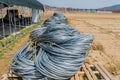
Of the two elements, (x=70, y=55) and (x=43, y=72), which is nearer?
(x=43, y=72)

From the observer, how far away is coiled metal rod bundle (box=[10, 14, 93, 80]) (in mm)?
6379

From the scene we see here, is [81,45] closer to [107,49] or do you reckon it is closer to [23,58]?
[23,58]

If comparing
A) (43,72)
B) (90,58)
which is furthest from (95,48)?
(43,72)

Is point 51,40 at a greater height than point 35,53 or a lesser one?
greater

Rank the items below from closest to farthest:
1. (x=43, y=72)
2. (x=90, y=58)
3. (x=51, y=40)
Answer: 1. (x=43, y=72)
2. (x=51, y=40)
3. (x=90, y=58)

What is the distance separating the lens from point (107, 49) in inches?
465

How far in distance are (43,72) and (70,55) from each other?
0.96 meters

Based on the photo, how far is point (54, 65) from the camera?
255 inches

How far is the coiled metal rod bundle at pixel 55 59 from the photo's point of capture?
20.9 ft

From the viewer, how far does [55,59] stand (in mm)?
6777

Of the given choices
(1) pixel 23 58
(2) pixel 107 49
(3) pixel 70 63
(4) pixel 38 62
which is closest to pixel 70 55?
(3) pixel 70 63

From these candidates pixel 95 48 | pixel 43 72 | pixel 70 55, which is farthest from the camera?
pixel 95 48

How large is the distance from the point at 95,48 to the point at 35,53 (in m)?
4.06

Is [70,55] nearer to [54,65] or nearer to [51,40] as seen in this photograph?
[54,65]
